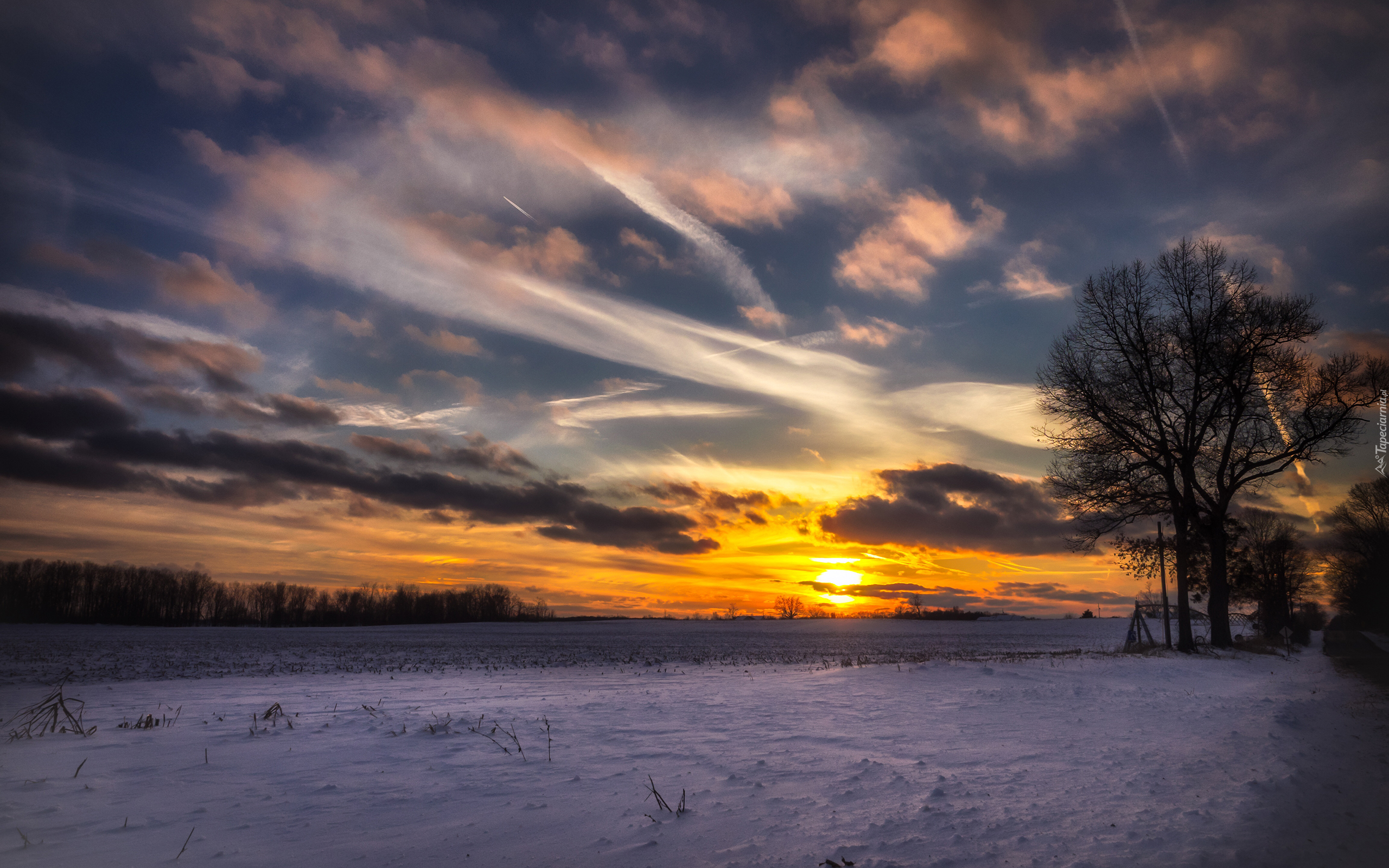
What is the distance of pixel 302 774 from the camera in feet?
25.9

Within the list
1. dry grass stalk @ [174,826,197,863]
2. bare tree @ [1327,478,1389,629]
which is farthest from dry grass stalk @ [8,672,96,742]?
bare tree @ [1327,478,1389,629]

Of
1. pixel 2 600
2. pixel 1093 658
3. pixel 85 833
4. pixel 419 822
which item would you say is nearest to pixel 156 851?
pixel 85 833

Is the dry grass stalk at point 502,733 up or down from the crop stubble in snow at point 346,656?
up

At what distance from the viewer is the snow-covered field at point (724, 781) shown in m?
5.62

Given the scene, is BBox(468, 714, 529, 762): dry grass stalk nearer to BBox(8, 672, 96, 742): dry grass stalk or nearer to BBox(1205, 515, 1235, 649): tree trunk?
BBox(8, 672, 96, 742): dry grass stalk

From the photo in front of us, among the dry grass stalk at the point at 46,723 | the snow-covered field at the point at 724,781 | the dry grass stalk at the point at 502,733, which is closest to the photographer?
the snow-covered field at the point at 724,781

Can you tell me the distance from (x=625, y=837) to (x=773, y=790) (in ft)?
6.66

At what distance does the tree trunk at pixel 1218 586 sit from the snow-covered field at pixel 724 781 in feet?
50.0

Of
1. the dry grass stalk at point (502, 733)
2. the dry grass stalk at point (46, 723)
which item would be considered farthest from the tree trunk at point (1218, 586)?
the dry grass stalk at point (46, 723)

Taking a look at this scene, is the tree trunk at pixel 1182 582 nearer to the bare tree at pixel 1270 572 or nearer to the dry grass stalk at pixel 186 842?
the bare tree at pixel 1270 572

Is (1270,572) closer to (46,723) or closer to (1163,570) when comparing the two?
(1163,570)

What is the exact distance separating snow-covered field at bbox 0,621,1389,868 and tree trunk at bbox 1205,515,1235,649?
15.2m

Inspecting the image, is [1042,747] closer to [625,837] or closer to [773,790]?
[773,790]

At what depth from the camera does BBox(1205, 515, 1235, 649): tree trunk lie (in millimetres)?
27484
